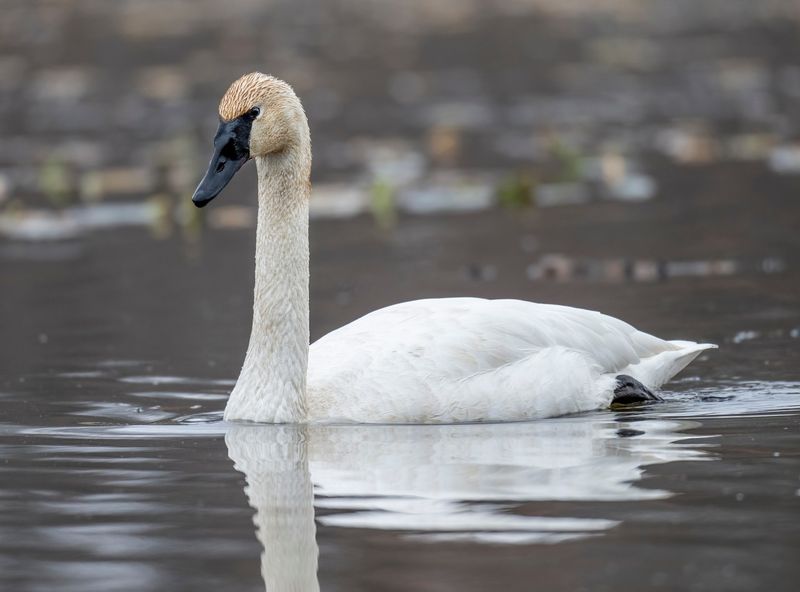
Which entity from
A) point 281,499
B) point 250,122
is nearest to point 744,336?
point 250,122

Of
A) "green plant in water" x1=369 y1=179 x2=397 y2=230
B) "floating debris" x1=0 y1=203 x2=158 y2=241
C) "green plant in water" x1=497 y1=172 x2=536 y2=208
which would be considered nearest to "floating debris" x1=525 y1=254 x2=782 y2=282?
"green plant in water" x1=369 y1=179 x2=397 y2=230

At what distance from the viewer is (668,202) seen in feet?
58.1

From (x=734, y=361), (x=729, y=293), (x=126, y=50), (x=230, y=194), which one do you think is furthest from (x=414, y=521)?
(x=126, y=50)

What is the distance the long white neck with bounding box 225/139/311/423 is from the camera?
8.96 metres

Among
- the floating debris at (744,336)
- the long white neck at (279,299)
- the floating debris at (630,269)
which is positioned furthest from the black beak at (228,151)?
the floating debris at (630,269)

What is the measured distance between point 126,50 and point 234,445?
94.4ft

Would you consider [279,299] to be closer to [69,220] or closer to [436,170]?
[69,220]

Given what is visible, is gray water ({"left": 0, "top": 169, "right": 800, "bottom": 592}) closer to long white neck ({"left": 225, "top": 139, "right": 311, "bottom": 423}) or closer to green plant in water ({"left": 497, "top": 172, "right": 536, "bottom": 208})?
long white neck ({"left": 225, "top": 139, "right": 311, "bottom": 423})

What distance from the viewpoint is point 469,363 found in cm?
907

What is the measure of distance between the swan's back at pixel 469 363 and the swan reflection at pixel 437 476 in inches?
5.8

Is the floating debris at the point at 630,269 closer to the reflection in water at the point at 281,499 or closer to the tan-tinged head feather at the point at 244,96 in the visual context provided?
the tan-tinged head feather at the point at 244,96

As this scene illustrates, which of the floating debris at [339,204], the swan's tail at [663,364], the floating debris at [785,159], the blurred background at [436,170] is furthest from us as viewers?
the floating debris at [785,159]

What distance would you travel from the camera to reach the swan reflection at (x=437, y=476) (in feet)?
21.0

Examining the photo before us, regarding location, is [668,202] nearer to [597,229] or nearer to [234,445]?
[597,229]
